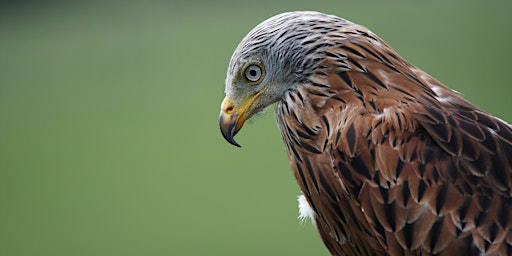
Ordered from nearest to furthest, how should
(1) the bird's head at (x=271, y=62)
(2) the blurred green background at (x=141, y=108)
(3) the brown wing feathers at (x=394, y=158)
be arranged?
(3) the brown wing feathers at (x=394, y=158)
(1) the bird's head at (x=271, y=62)
(2) the blurred green background at (x=141, y=108)

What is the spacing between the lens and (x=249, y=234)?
18.4ft

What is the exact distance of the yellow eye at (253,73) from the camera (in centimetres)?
207

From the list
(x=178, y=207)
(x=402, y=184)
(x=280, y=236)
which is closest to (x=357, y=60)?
(x=402, y=184)

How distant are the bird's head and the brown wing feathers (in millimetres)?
45

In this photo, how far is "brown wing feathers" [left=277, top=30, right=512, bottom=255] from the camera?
1.84 m

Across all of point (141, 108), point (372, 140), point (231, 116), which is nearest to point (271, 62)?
point (231, 116)

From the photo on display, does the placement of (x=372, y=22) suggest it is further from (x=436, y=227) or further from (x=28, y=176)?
(x=436, y=227)

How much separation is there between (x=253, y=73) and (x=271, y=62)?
58 millimetres

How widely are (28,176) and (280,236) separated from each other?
2.52 m

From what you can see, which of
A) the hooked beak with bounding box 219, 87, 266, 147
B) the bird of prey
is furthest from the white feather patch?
the hooked beak with bounding box 219, 87, 266, 147

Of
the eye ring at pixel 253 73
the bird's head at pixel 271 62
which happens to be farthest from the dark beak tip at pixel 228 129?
the eye ring at pixel 253 73

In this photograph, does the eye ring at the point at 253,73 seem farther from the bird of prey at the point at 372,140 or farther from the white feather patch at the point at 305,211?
the white feather patch at the point at 305,211

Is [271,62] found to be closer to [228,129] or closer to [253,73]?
[253,73]

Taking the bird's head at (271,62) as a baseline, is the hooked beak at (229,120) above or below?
below
